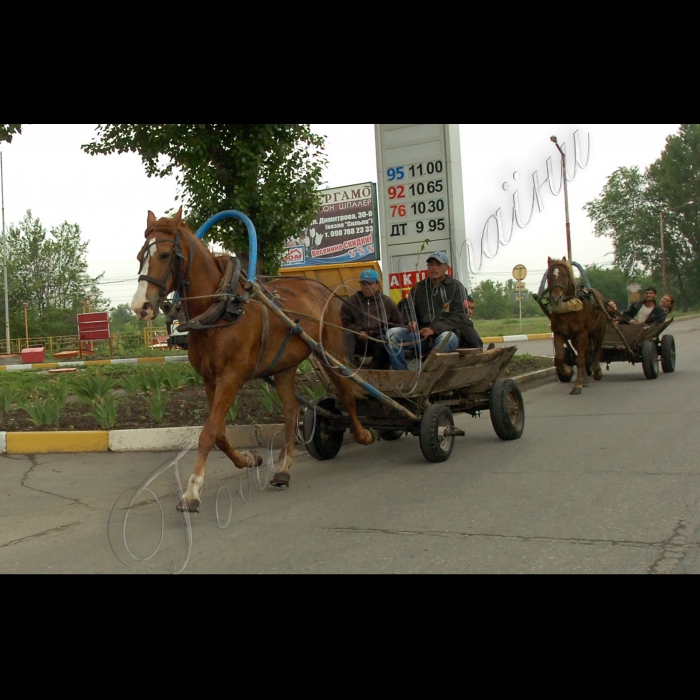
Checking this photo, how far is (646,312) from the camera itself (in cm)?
1374

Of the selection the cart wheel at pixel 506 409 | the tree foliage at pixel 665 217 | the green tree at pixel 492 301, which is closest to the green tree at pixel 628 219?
the tree foliage at pixel 665 217

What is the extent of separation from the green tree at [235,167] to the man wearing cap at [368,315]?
9.97ft

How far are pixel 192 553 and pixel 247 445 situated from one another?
12.4 ft

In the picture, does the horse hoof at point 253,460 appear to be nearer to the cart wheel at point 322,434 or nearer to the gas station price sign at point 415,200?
the cart wheel at point 322,434

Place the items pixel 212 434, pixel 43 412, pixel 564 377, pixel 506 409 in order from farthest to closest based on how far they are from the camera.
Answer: pixel 564 377, pixel 43 412, pixel 506 409, pixel 212 434

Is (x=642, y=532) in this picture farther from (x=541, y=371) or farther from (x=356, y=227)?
(x=356, y=227)

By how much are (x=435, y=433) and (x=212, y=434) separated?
2.20m

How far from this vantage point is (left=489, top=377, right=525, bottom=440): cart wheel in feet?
24.1

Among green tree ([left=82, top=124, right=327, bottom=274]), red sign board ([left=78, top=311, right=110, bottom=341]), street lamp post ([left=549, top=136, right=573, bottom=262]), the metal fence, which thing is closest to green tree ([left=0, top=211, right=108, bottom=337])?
the metal fence

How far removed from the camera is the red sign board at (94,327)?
27047mm

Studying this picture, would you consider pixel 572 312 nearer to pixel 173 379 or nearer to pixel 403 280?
pixel 403 280

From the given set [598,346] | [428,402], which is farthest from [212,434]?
[598,346]

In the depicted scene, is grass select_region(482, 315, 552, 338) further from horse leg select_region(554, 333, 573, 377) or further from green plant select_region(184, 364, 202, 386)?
green plant select_region(184, 364, 202, 386)

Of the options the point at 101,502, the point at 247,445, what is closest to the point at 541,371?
the point at 247,445
